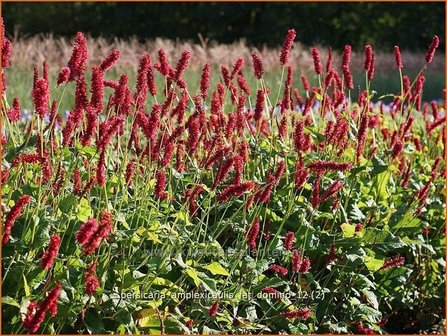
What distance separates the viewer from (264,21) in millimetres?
22672

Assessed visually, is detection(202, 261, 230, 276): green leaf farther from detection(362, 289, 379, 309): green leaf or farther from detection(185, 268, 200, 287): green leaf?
detection(362, 289, 379, 309): green leaf

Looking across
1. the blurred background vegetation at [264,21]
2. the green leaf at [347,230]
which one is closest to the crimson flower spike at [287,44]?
the green leaf at [347,230]

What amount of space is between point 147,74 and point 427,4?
2011 cm

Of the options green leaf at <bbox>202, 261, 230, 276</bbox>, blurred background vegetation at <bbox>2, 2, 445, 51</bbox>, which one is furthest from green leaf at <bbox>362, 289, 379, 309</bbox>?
blurred background vegetation at <bbox>2, 2, 445, 51</bbox>

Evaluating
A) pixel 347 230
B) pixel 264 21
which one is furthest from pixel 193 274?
pixel 264 21

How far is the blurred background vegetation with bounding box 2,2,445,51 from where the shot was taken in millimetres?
22344

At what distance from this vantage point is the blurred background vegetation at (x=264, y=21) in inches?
880

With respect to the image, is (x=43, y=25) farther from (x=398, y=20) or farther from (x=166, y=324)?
(x=166, y=324)

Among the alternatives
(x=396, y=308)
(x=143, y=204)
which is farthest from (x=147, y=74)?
(x=396, y=308)

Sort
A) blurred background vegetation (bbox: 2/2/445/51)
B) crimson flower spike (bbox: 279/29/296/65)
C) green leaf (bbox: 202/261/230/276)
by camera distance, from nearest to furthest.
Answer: green leaf (bbox: 202/261/230/276), crimson flower spike (bbox: 279/29/296/65), blurred background vegetation (bbox: 2/2/445/51)

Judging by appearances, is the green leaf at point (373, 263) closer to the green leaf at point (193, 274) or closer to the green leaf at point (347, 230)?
the green leaf at point (347, 230)

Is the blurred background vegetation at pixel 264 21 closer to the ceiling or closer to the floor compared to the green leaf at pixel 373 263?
closer to the floor

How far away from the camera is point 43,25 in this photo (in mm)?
24984

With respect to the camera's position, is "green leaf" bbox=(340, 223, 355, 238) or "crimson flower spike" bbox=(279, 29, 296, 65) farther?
"green leaf" bbox=(340, 223, 355, 238)
